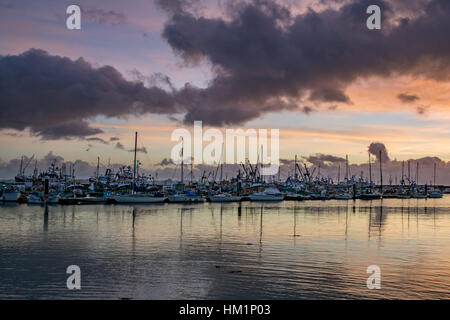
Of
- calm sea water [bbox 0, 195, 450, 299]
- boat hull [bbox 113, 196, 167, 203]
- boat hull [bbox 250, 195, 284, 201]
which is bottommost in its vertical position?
boat hull [bbox 250, 195, 284, 201]

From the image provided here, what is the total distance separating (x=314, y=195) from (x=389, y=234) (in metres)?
138

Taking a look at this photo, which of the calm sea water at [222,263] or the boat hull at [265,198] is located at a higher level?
the calm sea water at [222,263]

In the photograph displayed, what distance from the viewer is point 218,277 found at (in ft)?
97.6

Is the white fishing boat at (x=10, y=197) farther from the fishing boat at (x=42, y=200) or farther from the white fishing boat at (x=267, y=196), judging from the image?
the white fishing boat at (x=267, y=196)

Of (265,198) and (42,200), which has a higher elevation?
(42,200)

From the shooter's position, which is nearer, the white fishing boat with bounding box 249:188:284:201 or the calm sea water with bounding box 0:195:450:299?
Result: the calm sea water with bounding box 0:195:450:299

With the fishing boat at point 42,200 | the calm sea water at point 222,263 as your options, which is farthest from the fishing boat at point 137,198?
the calm sea water at point 222,263

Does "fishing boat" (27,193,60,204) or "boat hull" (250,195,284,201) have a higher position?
"fishing boat" (27,193,60,204)

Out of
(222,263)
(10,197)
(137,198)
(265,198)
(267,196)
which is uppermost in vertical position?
(222,263)

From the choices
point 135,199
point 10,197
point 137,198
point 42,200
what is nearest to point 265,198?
point 137,198

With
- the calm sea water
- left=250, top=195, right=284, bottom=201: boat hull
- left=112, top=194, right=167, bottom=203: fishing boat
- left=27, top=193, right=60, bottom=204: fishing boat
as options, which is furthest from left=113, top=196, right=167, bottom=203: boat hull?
the calm sea water

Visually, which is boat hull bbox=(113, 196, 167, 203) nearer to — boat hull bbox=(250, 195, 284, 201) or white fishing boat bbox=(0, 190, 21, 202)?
white fishing boat bbox=(0, 190, 21, 202)

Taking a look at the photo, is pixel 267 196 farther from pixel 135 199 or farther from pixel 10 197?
pixel 10 197
